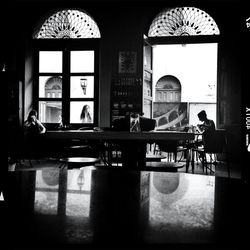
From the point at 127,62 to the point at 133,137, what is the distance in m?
5.22

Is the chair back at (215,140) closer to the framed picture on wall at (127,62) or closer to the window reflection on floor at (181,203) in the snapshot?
the framed picture on wall at (127,62)

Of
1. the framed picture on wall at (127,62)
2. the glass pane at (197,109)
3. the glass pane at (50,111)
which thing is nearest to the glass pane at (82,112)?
the glass pane at (50,111)

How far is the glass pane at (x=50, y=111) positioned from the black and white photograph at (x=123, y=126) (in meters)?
0.03

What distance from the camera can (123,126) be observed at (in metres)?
3.78

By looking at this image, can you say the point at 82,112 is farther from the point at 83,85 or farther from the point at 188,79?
the point at 188,79

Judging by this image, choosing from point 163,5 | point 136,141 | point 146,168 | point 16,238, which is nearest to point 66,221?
point 16,238

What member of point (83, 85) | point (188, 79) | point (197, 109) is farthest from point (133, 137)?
point (188, 79)

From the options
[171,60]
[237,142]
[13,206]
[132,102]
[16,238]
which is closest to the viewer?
[16,238]

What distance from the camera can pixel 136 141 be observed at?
3.46 metres

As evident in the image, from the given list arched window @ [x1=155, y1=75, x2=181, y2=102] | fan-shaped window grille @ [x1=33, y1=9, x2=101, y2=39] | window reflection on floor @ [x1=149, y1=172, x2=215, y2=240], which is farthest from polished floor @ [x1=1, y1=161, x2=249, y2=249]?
arched window @ [x1=155, y1=75, x2=181, y2=102]

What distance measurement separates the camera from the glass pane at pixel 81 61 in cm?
860

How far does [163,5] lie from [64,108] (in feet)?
11.2

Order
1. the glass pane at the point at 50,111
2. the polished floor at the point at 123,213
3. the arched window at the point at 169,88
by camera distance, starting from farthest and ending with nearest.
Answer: the arched window at the point at 169,88, the glass pane at the point at 50,111, the polished floor at the point at 123,213

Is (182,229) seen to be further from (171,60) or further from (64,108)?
(171,60)
